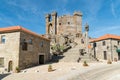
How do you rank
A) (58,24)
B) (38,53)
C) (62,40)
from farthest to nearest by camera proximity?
(58,24) → (62,40) → (38,53)

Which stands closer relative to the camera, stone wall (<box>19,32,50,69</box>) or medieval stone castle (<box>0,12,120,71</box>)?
medieval stone castle (<box>0,12,120,71</box>)

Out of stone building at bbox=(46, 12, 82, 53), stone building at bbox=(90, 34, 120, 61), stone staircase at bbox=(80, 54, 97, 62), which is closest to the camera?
stone staircase at bbox=(80, 54, 97, 62)

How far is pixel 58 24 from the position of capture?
65.7 meters

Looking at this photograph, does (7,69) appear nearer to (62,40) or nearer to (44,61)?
(44,61)

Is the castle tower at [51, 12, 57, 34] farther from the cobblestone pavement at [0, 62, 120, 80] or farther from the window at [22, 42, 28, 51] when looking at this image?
the cobblestone pavement at [0, 62, 120, 80]

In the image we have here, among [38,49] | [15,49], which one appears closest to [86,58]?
[38,49]

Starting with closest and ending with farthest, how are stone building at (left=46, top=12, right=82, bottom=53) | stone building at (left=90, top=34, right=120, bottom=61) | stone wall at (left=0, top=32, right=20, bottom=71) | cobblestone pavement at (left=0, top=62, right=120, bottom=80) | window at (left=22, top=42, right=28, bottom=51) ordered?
cobblestone pavement at (left=0, top=62, right=120, bottom=80) → stone wall at (left=0, top=32, right=20, bottom=71) → window at (left=22, top=42, right=28, bottom=51) → stone building at (left=90, top=34, right=120, bottom=61) → stone building at (left=46, top=12, right=82, bottom=53)

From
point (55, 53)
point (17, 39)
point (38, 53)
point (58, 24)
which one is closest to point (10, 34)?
point (17, 39)

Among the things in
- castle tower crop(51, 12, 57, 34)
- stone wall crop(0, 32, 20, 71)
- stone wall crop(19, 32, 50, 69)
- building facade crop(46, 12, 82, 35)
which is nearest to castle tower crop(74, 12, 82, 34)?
building facade crop(46, 12, 82, 35)

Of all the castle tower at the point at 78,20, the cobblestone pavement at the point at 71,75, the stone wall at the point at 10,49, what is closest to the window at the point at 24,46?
the stone wall at the point at 10,49

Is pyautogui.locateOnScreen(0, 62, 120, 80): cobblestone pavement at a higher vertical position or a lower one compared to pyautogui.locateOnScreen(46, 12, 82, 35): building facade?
lower

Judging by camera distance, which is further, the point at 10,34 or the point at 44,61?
the point at 44,61

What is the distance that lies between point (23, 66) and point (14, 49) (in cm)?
334

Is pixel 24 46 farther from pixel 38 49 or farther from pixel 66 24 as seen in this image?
pixel 66 24
